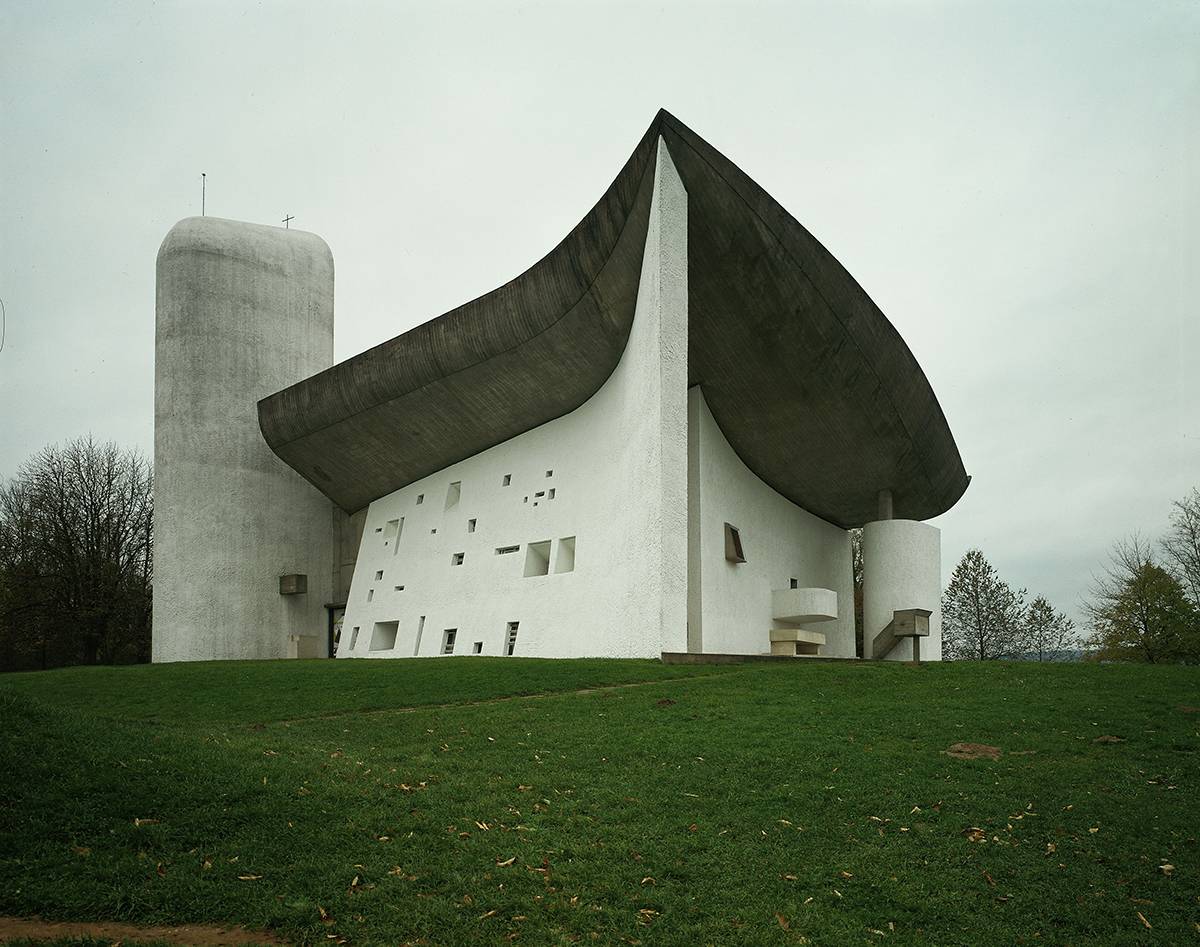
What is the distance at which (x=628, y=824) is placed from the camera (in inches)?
291

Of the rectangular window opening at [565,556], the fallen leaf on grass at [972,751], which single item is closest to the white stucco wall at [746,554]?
the rectangular window opening at [565,556]

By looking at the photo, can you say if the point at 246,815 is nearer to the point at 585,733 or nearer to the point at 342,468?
the point at 585,733

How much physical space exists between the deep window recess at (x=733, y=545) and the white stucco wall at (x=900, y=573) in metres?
5.35

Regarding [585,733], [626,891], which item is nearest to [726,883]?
[626,891]

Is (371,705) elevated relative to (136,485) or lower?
lower

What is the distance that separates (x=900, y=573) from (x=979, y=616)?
72.7ft

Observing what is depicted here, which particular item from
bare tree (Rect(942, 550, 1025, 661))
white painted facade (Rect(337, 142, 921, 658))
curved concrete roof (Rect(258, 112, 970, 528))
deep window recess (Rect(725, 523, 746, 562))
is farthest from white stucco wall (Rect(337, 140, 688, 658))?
bare tree (Rect(942, 550, 1025, 661))

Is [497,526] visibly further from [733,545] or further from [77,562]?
[77,562]

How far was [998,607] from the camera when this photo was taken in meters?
46.5

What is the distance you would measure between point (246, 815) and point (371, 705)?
23.1 ft

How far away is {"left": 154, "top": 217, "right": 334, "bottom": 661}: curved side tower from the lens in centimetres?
3175

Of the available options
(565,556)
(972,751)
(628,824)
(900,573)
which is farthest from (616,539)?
(628,824)

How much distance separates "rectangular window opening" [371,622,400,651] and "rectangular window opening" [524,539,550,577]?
7.49 metres

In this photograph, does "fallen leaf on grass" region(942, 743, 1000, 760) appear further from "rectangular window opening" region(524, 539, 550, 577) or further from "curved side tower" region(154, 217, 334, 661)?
"curved side tower" region(154, 217, 334, 661)
